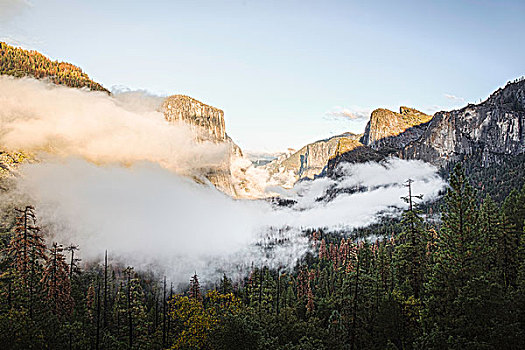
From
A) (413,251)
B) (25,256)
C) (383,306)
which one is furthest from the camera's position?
(383,306)

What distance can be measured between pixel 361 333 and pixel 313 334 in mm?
7241

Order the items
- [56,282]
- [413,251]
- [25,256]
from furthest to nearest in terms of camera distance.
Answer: [413,251] → [56,282] → [25,256]

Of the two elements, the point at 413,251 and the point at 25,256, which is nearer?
the point at 25,256

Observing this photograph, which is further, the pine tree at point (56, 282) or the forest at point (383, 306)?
the pine tree at point (56, 282)

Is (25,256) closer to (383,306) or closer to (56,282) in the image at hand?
(56,282)

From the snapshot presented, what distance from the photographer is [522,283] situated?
3334 cm

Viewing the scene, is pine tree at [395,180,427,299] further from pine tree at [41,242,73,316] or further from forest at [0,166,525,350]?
pine tree at [41,242,73,316]

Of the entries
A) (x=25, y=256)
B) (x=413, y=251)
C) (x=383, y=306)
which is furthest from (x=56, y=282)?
(x=413, y=251)

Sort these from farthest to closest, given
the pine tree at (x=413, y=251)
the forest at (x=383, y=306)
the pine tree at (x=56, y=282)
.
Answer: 1. the pine tree at (x=413, y=251)
2. the pine tree at (x=56, y=282)
3. the forest at (x=383, y=306)

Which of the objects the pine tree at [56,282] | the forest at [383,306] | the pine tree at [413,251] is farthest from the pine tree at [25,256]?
the pine tree at [413,251]

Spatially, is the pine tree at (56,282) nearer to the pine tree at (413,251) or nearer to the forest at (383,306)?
the forest at (383,306)

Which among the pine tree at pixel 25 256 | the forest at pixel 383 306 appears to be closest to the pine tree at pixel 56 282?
the forest at pixel 383 306

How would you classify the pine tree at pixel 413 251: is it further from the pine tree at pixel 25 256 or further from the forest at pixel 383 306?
the pine tree at pixel 25 256

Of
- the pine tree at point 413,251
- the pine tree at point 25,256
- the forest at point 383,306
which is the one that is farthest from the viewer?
the pine tree at point 413,251
